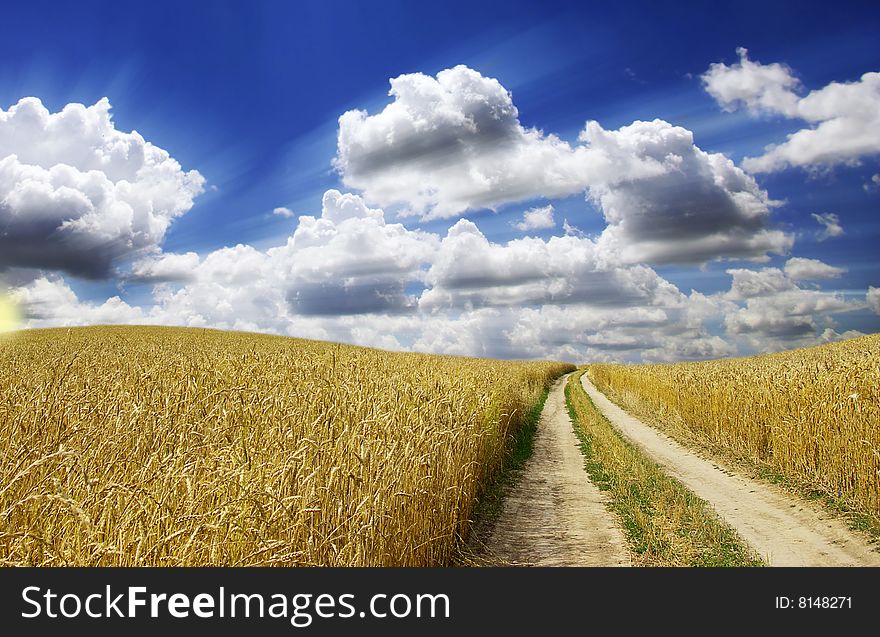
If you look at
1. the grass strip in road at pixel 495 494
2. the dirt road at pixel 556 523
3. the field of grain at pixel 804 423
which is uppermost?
the field of grain at pixel 804 423

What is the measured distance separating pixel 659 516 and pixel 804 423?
210 inches

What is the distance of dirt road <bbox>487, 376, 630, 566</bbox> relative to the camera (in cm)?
834

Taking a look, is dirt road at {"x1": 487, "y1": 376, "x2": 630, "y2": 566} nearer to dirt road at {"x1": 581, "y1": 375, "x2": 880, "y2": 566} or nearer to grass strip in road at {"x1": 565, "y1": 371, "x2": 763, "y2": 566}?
grass strip in road at {"x1": 565, "y1": 371, "x2": 763, "y2": 566}

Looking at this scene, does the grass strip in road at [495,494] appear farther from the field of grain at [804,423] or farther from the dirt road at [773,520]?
the field of grain at [804,423]

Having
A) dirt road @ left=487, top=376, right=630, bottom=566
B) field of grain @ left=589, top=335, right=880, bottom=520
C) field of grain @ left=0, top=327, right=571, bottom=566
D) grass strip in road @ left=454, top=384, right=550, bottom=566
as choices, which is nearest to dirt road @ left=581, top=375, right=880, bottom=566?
field of grain @ left=589, top=335, right=880, bottom=520

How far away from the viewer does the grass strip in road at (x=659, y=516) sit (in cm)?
824

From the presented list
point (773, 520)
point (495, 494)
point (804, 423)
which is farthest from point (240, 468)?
point (804, 423)

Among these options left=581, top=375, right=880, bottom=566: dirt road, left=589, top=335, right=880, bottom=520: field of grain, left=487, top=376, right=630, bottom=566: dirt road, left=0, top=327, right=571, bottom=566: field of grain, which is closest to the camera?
left=0, top=327, right=571, bottom=566: field of grain

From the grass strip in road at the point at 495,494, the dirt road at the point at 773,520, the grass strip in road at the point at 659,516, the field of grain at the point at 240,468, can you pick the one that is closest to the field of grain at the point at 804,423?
the dirt road at the point at 773,520

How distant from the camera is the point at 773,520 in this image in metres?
10.5

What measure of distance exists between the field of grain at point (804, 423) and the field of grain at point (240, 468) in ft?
21.9

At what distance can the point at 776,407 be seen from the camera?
14.9m

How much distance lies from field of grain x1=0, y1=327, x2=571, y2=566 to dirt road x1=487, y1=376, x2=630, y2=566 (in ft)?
2.56
